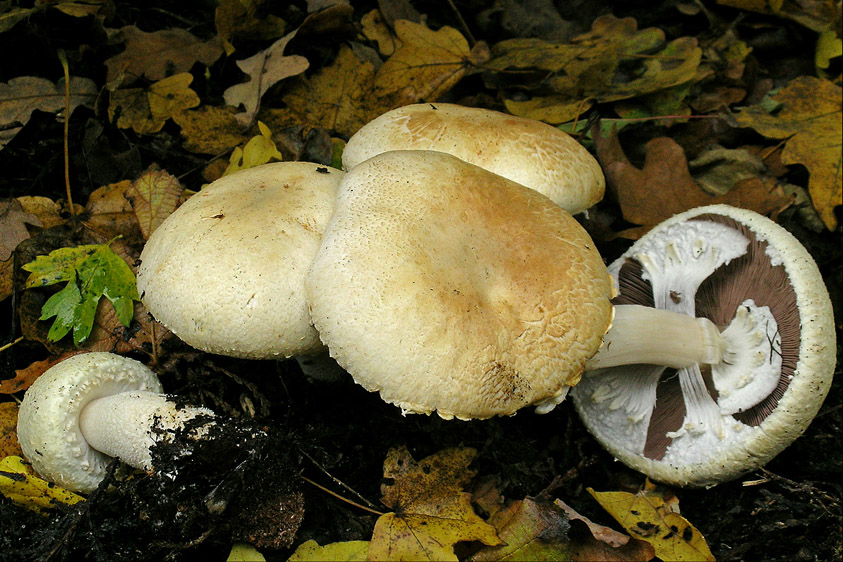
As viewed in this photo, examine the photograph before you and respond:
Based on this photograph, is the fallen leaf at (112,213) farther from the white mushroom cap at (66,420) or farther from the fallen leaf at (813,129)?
the fallen leaf at (813,129)

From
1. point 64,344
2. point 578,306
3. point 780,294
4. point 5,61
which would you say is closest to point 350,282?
point 578,306

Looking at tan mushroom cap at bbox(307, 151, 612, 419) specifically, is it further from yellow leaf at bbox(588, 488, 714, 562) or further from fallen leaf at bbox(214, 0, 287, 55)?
fallen leaf at bbox(214, 0, 287, 55)

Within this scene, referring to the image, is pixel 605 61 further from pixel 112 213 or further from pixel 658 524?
pixel 112 213

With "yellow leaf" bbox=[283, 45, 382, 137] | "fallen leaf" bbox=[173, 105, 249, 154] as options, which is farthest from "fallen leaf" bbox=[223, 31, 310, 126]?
"yellow leaf" bbox=[283, 45, 382, 137]

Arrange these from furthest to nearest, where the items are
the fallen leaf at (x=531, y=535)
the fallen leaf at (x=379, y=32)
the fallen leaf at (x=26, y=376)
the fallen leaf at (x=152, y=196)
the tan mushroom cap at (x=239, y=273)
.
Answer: the fallen leaf at (x=379, y=32)
the fallen leaf at (x=152, y=196)
the fallen leaf at (x=26, y=376)
the fallen leaf at (x=531, y=535)
the tan mushroom cap at (x=239, y=273)

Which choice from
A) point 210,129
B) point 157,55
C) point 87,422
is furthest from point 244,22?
point 87,422

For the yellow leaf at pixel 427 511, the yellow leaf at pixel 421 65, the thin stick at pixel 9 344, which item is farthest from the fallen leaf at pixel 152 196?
the yellow leaf at pixel 427 511
